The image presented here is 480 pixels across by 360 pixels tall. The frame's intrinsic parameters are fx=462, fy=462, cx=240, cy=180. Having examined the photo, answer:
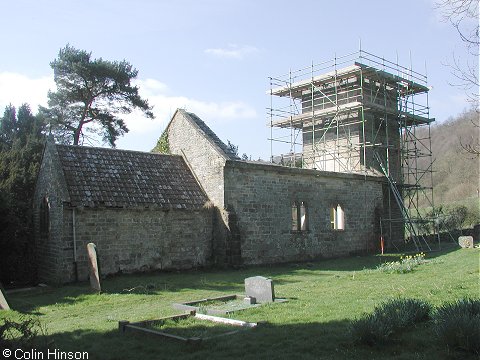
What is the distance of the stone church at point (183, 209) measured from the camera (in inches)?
631

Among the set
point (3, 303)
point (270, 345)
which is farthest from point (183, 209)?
point (270, 345)

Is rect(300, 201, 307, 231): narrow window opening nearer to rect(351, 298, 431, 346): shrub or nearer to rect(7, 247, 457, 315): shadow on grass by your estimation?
rect(7, 247, 457, 315): shadow on grass

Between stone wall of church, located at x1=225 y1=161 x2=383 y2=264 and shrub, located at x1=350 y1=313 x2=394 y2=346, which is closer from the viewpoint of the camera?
shrub, located at x1=350 y1=313 x2=394 y2=346

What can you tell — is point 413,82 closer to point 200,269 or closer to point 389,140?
point 389,140

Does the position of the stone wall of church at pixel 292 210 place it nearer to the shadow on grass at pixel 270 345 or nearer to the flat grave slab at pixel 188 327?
the flat grave slab at pixel 188 327

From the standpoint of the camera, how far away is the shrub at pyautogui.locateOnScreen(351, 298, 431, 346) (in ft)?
22.1

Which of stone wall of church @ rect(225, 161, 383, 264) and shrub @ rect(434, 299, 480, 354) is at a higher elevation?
stone wall of church @ rect(225, 161, 383, 264)

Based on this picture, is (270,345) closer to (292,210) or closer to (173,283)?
(173,283)

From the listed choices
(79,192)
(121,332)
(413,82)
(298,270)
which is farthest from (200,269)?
(413,82)

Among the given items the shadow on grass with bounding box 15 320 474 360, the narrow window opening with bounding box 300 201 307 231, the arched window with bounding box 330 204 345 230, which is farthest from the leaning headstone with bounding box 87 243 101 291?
the arched window with bounding box 330 204 345 230

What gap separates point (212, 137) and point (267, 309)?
11.6m

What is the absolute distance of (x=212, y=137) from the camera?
806 inches

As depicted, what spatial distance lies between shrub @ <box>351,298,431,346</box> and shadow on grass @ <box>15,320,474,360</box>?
12 centimetres

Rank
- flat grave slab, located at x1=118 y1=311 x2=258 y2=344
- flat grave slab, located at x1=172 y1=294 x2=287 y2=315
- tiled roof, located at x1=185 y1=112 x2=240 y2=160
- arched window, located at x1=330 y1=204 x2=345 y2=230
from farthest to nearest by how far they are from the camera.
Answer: arched window, located at x1=330 y1=204 x2=345 y2=230, tiled roof, located at x1=185 y1=112 x2=240 y2=160, flat grave slab, located at x1=172 y1=294 x2=287 y2=315, flat grave slab, located at x1=118 y1=311 x2=258 y2=344
